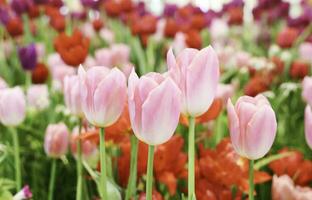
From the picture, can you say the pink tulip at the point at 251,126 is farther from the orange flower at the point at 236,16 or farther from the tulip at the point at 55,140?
the orange flower at the point at 236,16

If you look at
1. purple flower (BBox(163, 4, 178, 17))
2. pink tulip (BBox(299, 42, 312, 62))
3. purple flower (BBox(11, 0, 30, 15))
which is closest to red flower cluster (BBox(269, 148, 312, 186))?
pink tulip (BBox(299, 42, 312, 62))

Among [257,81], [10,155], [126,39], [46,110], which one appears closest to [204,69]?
[10,155]

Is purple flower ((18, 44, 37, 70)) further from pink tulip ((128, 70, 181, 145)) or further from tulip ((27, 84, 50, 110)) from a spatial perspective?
pink tulip ((128, 70, 181, 145))

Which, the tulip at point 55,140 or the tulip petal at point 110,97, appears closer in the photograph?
the tulip petal at point 110,97

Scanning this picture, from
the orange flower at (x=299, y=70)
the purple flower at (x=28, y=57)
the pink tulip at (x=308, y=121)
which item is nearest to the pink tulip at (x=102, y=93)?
the pink tulip at (x=308, y=121)

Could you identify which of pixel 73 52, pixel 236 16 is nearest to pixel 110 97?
pixel 73 52

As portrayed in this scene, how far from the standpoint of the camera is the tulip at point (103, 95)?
0.65 m

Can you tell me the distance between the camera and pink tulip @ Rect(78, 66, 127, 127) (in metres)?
0.64

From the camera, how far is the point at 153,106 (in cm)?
60

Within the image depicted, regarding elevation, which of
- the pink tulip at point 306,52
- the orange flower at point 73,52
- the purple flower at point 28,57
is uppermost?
the orange flower at point 73,52

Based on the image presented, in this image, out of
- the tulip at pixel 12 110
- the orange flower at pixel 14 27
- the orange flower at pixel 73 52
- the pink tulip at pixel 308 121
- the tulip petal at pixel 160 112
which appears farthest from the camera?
the orange flower at pixel 14 27

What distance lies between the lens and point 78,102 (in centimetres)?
85

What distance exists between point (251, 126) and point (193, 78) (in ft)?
0.26

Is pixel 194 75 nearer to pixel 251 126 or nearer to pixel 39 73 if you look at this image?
pixel 251 126
